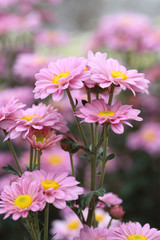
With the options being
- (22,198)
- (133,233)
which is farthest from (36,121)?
(133,233)

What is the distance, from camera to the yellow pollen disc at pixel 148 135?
7.33ft

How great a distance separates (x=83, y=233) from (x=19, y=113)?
0.26 metres

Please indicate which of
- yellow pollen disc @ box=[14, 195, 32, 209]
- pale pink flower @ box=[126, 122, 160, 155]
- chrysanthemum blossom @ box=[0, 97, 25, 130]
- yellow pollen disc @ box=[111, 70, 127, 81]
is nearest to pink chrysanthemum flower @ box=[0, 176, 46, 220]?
yellow pollen disc @ box=[14, 195, 32, 209]

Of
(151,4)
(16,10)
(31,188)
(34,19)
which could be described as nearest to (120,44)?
(34,19)

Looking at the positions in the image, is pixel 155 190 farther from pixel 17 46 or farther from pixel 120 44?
pixel 17 46

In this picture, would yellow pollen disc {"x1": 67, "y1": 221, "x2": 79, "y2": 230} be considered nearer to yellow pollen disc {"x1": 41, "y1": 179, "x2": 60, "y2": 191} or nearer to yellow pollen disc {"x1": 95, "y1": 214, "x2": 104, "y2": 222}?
yellow pollen disc {"x1": 95, "y1": 214, "x2": 104, "y2": 222}

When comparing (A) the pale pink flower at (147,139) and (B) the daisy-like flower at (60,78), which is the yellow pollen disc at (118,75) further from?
(A) the pale pink flower at (147,139)

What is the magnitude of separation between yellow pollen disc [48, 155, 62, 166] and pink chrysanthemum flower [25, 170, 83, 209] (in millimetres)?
1024

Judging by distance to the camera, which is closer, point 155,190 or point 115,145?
point 155,190

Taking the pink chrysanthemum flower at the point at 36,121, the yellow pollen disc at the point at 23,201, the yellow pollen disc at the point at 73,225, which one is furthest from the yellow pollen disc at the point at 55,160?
the yellow pollen disc at the point at 23,201

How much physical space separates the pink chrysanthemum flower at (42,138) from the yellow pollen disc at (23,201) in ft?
0.32

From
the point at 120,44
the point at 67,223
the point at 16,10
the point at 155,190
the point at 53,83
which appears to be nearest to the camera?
the point at 53,83

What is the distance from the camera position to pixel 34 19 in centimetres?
243

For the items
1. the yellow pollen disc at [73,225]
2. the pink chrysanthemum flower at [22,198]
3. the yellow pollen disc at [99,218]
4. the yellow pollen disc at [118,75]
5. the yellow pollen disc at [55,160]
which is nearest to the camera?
the pink chrysanthemum flower at [22,198]
